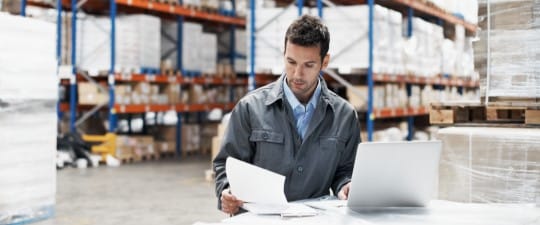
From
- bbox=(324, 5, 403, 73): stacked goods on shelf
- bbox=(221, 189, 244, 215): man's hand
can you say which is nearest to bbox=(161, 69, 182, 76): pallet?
bbox=(324, 5, 403, 73): stacked goods on shelf

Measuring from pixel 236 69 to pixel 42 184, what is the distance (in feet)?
28.1

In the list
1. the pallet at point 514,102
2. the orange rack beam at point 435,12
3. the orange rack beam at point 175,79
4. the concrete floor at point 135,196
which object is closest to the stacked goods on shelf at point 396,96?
the orange rack beam at point 435,12

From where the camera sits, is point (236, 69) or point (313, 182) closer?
point (313, 182)

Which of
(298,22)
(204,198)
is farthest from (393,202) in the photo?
(204,198)

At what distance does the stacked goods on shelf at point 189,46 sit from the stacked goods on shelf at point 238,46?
1.40m

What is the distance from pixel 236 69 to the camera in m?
14.0

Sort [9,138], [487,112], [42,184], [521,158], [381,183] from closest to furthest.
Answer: [381,183] < [521,158] < [487,112] < [9,138] < [42,184]

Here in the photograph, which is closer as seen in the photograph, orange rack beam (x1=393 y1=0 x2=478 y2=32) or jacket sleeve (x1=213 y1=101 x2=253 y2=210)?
jacket sleeve (x1=213 y1=101 x2=253 y2=210)

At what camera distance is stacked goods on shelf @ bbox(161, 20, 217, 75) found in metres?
12.3

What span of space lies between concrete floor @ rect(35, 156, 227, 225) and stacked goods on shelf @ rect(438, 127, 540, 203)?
2529 mm

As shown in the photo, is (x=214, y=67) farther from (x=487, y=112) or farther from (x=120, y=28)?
(x=487, y=112)

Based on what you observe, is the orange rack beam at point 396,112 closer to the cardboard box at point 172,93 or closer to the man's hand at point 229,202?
the cardboard box at point 172,93

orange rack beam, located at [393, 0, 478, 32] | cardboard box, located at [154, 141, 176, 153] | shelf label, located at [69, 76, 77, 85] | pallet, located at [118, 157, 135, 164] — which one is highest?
orange rack beam, located at [393, 0, 478, 32]

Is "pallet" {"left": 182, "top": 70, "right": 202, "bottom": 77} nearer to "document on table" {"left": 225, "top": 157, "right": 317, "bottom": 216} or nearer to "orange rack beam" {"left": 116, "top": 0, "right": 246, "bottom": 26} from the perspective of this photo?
"orange rack beam" {"left": 116, "top": 0, "right": 246, "bottom": 26}
